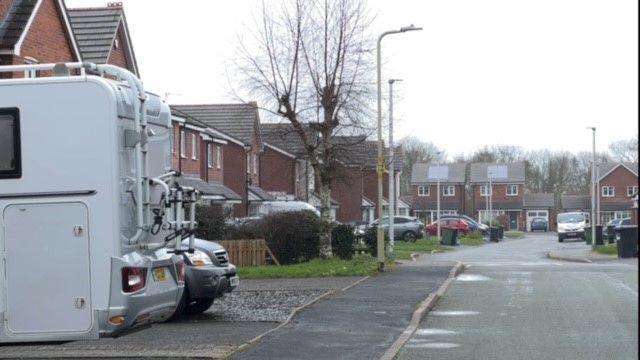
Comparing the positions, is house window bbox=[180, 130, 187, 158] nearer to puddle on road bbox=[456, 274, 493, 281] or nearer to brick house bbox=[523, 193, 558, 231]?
puddle on road bbox=[456, 274, 493, 281]

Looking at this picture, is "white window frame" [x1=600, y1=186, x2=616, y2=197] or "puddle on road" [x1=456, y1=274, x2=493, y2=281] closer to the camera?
"puddle on road" [x1=456, y1=274, x2=493, y2=281]

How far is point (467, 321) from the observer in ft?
50.2

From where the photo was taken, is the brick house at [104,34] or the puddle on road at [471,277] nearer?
the puddle on road at [471,277]

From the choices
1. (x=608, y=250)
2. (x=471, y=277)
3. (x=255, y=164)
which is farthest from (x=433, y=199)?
(x=471, y=277)

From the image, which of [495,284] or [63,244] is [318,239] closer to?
[495,284]

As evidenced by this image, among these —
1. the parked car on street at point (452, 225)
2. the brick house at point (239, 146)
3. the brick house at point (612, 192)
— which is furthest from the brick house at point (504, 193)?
the brick house at point (239, 146)

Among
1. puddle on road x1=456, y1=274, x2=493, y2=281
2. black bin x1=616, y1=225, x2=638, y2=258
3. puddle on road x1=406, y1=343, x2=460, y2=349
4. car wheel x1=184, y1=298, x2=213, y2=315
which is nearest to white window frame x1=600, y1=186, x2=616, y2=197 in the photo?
black bin x1=616, y1=225, x2=638, y2=258

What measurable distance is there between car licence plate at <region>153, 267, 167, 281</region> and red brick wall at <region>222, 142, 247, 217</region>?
1612 inches

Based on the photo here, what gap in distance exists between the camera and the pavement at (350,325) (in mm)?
11922

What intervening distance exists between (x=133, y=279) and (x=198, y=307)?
695cm

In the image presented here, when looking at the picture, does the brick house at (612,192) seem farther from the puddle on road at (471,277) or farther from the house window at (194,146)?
the puddle on road at (471,277)

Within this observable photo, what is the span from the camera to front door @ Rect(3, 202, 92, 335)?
29.4 feet

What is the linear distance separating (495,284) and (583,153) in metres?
94.3

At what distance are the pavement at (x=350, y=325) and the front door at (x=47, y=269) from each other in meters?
2.79
